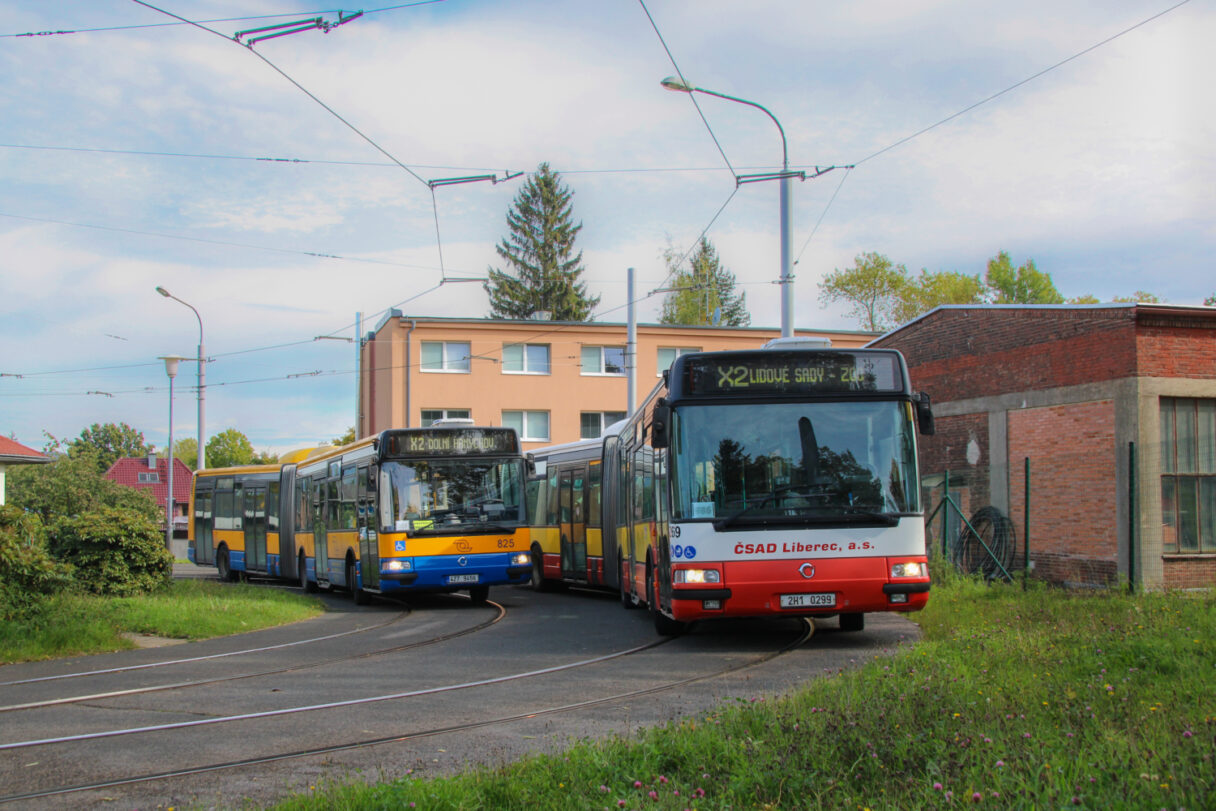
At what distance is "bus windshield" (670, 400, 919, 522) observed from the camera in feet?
37.6

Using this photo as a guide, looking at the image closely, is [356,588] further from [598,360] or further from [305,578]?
[598,360]

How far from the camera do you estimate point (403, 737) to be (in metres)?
7.50

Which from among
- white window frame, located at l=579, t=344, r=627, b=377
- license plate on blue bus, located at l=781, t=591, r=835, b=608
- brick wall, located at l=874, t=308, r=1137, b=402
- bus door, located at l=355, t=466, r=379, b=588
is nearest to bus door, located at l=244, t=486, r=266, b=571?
bus door, located at l=355, t=466, r=379, b=588

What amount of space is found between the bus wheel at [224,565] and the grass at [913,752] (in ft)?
84.3

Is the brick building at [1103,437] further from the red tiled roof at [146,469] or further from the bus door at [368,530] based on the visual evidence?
the red tiled roof at [146,469]

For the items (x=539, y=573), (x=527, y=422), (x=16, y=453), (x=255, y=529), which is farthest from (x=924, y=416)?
(x=527, y=422)

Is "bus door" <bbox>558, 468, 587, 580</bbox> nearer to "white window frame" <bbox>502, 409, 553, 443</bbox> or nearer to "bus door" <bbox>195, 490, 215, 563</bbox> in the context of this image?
"bus door" <bbox>195, 490, 215, 563</bbox>

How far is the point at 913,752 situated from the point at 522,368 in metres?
43.7

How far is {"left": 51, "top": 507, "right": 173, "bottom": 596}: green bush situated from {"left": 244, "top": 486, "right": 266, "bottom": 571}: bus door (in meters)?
10.1

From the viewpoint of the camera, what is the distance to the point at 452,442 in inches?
741

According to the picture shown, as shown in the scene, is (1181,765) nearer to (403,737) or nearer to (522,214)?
(403,737)

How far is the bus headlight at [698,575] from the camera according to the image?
37.3 ft

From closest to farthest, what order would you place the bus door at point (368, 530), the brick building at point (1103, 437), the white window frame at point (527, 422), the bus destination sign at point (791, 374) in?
the bus destination sign at point (791, 374), the brick building at point (1103, 437), the bus door at point (368, 530), the white window frame at point (527, 422)

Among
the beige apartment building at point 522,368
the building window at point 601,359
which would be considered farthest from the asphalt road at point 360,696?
the building window at point 601,359
